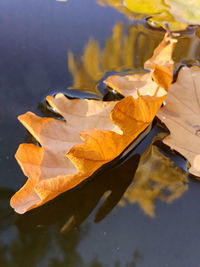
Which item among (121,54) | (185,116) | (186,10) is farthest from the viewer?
(186,10)

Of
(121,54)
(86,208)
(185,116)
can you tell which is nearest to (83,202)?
(86,208)

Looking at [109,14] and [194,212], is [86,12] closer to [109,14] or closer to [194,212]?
[109,14]

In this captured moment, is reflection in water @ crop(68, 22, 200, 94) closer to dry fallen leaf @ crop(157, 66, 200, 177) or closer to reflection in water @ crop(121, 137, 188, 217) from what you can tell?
dry fallen leaf @ crop(157, 66, 200, 177)

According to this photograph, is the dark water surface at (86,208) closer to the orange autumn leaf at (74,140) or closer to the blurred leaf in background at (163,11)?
the orange autumn leaf at (74,140)

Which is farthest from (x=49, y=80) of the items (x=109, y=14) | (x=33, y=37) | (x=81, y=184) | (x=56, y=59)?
(x=109, y=14)

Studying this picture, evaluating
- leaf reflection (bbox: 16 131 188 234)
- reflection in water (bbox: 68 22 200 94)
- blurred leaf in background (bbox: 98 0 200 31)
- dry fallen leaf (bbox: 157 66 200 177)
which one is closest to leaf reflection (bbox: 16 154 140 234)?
leaf reflection (bbox: 16 131 188 234)

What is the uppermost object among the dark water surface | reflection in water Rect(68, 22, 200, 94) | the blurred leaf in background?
the blurred leaf in background

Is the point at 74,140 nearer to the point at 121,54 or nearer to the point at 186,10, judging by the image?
the point at 121,54

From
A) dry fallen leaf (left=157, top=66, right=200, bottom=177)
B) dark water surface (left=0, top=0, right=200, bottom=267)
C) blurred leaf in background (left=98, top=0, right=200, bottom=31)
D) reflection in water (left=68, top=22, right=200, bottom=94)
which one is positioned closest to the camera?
dark water surface (left=0, top=0, right=200, bottom=267)
